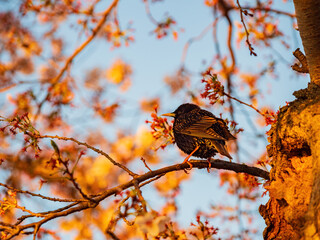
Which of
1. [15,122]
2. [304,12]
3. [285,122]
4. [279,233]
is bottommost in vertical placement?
[279,233]

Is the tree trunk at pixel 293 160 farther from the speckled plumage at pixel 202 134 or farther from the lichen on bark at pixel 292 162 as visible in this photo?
the speckled plumage at pixel 202 134

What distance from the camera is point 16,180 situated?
5.35 m

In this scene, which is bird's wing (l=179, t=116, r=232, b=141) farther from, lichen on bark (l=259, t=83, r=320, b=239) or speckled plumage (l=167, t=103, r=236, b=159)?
lichen on bark (l=259, t=83, r=320, b=239)

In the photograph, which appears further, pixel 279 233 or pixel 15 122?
pixel 15 122

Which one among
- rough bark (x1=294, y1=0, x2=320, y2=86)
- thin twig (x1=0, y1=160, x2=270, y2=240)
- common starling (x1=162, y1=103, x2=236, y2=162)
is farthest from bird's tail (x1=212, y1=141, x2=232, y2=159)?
rough bark (x1=294, y1=0, x2=320, y2=86)

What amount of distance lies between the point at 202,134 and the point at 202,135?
0.02 m

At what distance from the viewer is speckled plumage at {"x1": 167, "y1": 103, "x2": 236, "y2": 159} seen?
3.54 metres

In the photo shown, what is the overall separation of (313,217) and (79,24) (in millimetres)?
5452

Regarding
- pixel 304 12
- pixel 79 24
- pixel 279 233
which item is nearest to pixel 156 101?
pixel 79 24

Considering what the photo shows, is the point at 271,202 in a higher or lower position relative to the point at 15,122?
lower

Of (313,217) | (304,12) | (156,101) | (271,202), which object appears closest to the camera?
(313,217)

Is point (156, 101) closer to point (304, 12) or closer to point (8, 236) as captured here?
point (304, 12)

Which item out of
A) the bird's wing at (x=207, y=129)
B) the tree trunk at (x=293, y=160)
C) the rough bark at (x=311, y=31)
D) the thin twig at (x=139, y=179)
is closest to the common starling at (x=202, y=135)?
the bird's wing at (x=207, y=129)

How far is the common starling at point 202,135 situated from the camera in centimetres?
354
